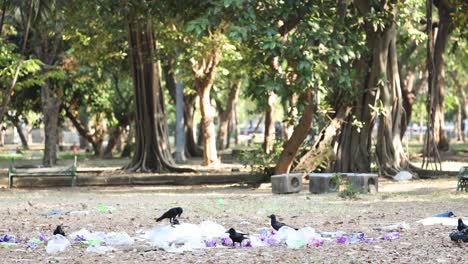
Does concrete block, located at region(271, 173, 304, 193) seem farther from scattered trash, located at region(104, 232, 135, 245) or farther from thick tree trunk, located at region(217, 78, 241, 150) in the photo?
thick tree trunk, located at region(217, 78, 241, 150)

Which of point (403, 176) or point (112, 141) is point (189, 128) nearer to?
point (112, 141)

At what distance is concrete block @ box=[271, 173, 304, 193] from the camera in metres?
19.4

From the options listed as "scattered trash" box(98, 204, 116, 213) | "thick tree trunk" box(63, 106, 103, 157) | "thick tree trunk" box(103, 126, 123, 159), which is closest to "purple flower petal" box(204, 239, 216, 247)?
"scattered trash" box(98, 204, 116, 213)

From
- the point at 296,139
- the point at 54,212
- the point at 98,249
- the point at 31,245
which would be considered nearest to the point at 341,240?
the point at 98,249

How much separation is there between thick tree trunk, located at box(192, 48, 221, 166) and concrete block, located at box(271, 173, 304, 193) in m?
10.7

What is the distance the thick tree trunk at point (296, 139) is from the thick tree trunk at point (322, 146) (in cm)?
74

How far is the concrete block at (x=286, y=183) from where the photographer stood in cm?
1942

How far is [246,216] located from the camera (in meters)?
14.1

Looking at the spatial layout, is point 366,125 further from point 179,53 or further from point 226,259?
point 226,259

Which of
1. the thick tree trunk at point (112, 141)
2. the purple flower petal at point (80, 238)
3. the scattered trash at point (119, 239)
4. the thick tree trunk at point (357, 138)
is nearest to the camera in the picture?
the scattered trash at point (119, 239)

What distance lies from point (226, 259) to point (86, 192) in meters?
12.7

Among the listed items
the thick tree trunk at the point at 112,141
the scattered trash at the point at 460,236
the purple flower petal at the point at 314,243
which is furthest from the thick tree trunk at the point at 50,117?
the scattered trash at the point at 460,236

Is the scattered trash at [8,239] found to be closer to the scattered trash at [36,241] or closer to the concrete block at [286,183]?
the scattered trash at [36,241]

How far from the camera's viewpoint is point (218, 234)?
11.3 meters
